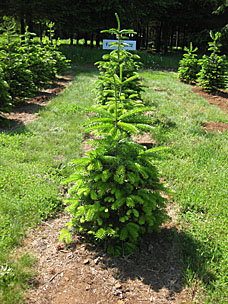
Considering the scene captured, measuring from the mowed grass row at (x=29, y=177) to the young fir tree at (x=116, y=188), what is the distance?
1.93ft

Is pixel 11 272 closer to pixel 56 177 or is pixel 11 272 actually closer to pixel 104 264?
pixel 104 264

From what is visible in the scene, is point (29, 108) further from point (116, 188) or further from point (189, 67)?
point (189, 67)

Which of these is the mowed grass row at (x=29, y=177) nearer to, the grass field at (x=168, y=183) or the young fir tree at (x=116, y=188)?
the grass field at (x=168, y=183)

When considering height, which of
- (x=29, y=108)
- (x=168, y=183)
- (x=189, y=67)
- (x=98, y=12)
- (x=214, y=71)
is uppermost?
(x=98, y=12)

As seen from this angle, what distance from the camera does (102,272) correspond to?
2721 millimetres

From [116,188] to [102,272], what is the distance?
0.84 meters

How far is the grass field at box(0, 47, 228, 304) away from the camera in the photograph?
2.68 m

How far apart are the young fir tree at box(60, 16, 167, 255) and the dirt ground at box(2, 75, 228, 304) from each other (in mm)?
162

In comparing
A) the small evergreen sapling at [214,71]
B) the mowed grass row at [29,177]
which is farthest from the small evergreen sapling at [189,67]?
the mowed grass row at [29,177]

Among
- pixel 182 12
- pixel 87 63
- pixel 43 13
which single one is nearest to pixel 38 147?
pixel 87 63

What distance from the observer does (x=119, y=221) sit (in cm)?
301

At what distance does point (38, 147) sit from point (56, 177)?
126cm

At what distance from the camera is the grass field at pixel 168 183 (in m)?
2.68

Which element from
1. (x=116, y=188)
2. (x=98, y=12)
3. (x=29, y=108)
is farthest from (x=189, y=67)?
(x=98, y=12)
